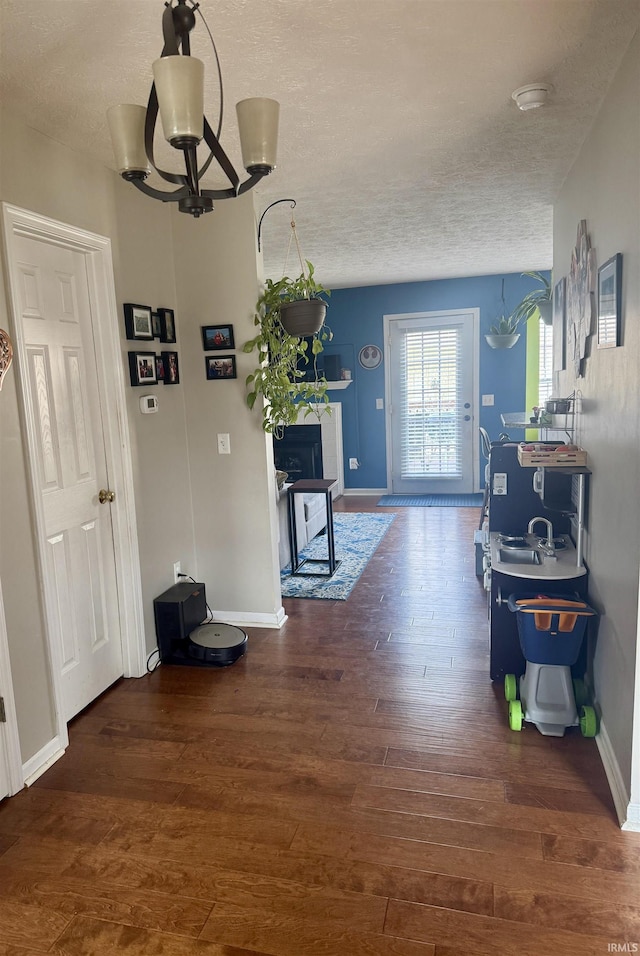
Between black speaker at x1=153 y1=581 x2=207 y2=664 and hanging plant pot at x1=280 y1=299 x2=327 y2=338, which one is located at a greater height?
hanging plant pot at x1=280 y1=299 x2=327 y2=338

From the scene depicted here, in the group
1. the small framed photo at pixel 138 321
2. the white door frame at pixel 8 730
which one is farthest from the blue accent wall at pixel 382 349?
the white door frame at pixel 8 730

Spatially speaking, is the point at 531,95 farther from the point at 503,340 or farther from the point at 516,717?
the point at 503,340

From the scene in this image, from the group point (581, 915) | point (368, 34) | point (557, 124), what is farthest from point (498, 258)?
point (581, 915)

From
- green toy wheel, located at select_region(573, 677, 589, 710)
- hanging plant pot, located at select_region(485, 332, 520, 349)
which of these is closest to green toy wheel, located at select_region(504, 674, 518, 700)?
green toy wheel, located at select_region(573, 677, 589, 710)

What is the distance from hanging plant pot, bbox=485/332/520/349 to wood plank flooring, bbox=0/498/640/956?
178 inches

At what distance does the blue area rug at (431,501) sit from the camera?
7008mm

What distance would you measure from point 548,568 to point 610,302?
3.85ft

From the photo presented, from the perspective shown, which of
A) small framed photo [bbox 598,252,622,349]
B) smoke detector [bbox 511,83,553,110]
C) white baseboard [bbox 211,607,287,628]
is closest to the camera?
small framed photo [bbox 598,252,622,349]

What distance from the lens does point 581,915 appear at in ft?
5.70

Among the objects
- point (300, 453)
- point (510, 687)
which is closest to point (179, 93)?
point (510, 687)

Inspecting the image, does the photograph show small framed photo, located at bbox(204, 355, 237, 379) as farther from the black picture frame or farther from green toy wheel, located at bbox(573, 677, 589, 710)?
green toy wheel, located at bbox(573, 677, 589, 710)

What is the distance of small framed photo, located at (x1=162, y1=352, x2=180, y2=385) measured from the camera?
139 inches

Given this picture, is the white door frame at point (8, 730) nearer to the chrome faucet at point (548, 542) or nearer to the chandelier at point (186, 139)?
the chandelier at point (186, 139)

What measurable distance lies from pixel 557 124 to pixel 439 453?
4893mm
